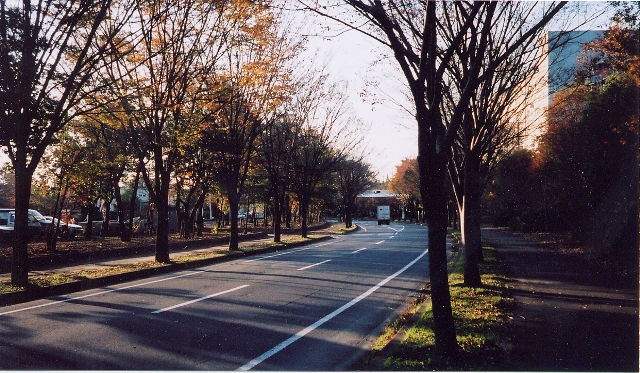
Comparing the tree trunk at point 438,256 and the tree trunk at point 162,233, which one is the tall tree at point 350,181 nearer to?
the tree trunk at point 162,233

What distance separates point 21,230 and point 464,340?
10380 millimetres

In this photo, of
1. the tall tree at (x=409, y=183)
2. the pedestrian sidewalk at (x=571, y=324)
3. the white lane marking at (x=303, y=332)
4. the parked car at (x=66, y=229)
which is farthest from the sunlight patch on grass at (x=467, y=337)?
the tall tree at (x=409, y=183)

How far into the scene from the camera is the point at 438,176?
6207mm

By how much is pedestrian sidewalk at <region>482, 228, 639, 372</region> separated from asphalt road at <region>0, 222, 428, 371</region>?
218 cm

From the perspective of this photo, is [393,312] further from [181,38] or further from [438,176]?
[181,38]

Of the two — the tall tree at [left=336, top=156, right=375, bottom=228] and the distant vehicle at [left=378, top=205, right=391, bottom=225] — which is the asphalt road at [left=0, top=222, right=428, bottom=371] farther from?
the distant vehicle at [left=378, top=205, right=391, bottom=225]

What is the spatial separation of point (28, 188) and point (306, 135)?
20300 mm

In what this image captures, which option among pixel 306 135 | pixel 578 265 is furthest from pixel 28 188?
pixel 306 135

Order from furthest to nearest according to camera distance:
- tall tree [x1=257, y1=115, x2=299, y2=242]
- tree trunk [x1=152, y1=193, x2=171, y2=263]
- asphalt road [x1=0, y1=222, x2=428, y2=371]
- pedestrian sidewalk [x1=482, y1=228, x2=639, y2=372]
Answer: tall tree [x1=257, y1=115, x2=299, y2=242] → tree trunk [x1=152, y1=193, x2=171, y2=263] → asphalt road [x1=0, y1=222, x2=428, y2=371] → pedestrian sidewalk [x1=482, y1=228, x2=639, y2=372]

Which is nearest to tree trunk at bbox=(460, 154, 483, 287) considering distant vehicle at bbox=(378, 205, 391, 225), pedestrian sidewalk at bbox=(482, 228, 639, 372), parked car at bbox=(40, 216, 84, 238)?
pedestrian sidewalk at bbox=(482, 228, 639, 372)

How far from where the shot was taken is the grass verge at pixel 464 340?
18.9 ft

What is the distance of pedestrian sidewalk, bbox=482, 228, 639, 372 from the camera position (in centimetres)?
589

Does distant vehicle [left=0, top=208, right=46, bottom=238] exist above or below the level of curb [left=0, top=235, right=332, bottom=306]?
above

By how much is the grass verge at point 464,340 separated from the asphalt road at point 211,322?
61 cm
